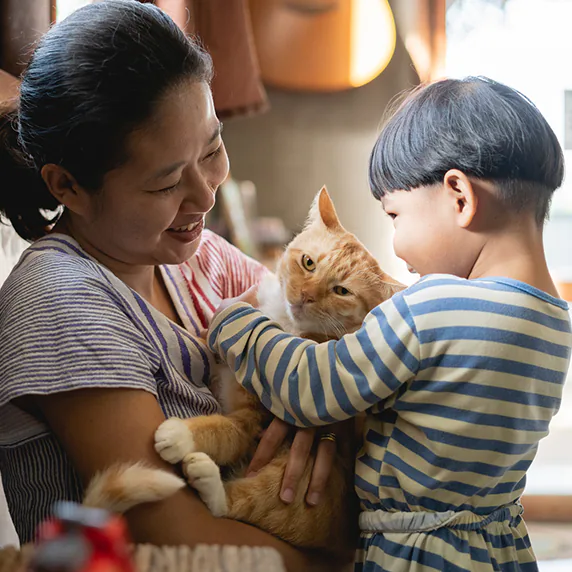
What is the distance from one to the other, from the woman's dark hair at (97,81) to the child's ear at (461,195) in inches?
19.3

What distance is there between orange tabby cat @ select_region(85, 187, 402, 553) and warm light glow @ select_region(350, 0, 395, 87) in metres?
2.09

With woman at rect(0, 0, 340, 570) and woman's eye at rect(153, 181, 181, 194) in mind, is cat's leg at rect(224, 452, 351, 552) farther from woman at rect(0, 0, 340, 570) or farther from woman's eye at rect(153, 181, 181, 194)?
woman's eye at rect(153, 181, 181, 194)

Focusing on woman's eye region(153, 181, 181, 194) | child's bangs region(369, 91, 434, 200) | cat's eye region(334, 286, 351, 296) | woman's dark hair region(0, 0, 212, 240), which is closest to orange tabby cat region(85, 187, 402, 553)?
cat's eye region(334, 286, 351, 296)

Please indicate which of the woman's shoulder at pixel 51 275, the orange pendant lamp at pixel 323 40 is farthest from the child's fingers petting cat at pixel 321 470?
the orange pendant lamp at pixel 323 40

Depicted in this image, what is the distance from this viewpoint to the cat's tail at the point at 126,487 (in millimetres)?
908

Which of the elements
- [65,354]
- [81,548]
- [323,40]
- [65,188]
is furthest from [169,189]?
[323,40]

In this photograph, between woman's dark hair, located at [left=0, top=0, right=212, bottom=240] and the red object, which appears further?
A: woman's dark hair, located at [left=0, top=0, right=212, bottom=240]

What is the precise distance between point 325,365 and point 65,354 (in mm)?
407

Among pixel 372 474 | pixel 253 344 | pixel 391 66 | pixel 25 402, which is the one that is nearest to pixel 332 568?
pixel 372 474

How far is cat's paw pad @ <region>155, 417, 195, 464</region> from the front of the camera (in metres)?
1.05

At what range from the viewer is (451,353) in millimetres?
1018

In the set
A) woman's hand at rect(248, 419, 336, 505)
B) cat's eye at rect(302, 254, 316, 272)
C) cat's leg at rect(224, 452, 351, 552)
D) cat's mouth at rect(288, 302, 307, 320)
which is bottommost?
cat's leg at rect(224, 452, 351, 552)

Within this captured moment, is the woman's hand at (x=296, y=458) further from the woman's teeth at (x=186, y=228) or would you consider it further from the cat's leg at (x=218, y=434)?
the woman's teeth at (x=186, y=228)

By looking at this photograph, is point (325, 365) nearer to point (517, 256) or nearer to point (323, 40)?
point (517, 256)
